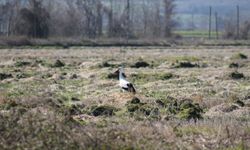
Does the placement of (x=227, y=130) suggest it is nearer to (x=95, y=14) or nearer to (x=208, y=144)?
(x=208, y=144)

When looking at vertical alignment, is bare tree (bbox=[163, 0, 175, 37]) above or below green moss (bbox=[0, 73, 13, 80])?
above

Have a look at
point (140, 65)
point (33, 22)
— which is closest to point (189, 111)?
Answer: point (140, 65)

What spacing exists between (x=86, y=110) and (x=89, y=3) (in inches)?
3999

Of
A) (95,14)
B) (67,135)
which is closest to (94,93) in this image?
(67,135)

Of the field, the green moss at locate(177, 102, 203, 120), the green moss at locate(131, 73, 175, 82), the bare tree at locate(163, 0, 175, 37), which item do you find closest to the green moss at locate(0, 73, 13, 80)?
Answer: the field

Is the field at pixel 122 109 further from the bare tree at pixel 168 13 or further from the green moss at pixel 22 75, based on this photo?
the bare tree at pixel 168 13

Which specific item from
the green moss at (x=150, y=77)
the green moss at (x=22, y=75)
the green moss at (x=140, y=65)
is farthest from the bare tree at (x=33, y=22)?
the green moss at (x=150, y=77)

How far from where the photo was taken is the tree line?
277ft

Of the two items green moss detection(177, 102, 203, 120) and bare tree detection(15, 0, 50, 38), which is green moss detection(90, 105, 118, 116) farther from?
bare tree detection(15, 0, 50, 38)

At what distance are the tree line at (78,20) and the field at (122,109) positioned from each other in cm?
4822

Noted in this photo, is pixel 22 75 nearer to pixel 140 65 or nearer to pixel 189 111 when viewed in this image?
pixel 140 65

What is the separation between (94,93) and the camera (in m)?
22.7

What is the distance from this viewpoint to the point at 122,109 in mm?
17922

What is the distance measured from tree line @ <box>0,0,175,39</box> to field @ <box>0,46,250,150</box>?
48.2m
